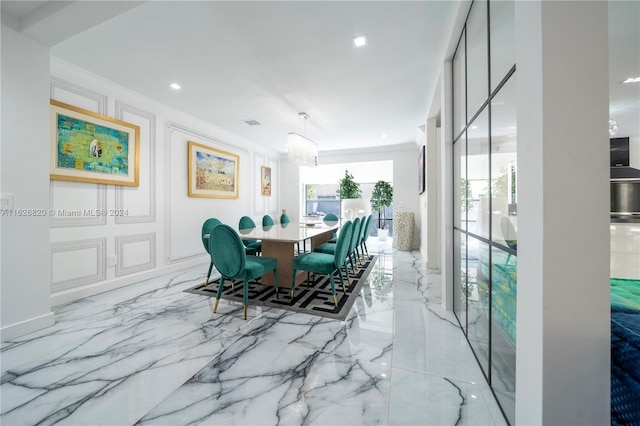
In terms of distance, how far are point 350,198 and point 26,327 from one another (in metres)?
5.87

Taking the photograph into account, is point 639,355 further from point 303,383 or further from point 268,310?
point 268,310

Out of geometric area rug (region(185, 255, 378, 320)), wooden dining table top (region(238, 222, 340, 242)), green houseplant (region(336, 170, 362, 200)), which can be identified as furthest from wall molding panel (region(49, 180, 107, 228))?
green houseplant (region(336, 170, 362, 200))

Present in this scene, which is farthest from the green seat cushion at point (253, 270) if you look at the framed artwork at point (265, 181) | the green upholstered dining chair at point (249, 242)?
the framed artwork at point (265, 181)

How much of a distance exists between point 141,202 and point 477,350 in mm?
4197

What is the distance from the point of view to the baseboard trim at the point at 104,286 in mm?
2521

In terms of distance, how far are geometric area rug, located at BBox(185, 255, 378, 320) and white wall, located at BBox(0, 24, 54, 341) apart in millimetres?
1276

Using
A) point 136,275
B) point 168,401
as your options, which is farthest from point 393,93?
point 136,275

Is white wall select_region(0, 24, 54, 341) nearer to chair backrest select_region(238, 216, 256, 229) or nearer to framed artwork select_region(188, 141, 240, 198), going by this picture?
framed artwork select_region(188, 141, 240, 198)

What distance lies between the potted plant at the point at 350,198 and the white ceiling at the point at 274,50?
2853mm

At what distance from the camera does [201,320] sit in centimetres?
216

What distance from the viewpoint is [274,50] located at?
228 centimetres

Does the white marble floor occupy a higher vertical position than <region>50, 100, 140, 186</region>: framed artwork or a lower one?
lower

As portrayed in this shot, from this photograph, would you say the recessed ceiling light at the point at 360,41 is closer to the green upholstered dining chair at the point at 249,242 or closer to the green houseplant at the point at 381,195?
the green upholstered dining chair at the point at 249,242

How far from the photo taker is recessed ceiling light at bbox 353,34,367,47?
2.10m
